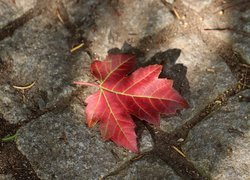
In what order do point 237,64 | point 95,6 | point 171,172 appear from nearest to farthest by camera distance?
point 171,172 → point 237,64 → point 95,6

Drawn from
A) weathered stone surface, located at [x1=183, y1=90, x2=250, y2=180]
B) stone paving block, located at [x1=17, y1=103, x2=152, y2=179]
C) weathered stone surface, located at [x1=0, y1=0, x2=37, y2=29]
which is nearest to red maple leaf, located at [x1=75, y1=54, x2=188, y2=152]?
stone paving block, located at [x1=17, y1=103, x2=152, y2=179]

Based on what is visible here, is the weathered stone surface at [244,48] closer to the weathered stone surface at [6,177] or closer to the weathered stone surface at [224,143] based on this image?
the weathered stone surface at [224,143]

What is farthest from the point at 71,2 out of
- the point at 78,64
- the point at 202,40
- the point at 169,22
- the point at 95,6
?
the point at 202,40

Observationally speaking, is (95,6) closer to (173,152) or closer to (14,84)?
(14,84)

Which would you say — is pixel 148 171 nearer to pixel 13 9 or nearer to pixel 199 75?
pixel 199 75

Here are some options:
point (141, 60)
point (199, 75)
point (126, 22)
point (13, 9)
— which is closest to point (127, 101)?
point (141, 60)

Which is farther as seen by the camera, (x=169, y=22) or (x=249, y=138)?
(x=169, y=22)

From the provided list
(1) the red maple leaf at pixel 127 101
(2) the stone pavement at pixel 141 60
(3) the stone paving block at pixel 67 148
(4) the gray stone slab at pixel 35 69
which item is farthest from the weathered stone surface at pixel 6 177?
(1) the red maple leaf at pixel 127 101

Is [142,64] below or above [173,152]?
above
